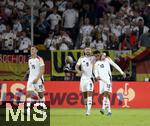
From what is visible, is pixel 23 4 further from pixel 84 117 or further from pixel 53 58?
pixel 84 117

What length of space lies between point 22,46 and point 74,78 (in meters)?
2.58

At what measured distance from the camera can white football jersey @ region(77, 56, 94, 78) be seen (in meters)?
21.2

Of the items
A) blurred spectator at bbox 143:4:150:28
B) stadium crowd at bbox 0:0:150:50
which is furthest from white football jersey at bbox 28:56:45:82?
blurred spectator at bbox 143:4:150:28

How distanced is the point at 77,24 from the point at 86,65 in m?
6.01

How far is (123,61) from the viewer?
2434 cm

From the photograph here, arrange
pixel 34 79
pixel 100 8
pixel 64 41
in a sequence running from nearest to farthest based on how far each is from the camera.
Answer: pixel 34 79
pixel 64 41
pixel 100 8

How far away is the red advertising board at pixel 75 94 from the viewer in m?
24.4

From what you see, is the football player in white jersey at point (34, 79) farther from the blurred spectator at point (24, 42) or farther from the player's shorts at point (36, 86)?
the blurred spectator at point (24, 42)

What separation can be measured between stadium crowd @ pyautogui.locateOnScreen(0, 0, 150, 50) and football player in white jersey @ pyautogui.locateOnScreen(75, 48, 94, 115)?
3746 mm

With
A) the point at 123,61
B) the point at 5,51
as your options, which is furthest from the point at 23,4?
the point at 123,61

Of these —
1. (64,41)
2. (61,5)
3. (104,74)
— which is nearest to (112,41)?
(64,41)

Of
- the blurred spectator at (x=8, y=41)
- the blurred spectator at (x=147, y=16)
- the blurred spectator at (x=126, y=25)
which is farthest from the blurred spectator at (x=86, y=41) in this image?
the blurred spectator at (x=8, y=41)

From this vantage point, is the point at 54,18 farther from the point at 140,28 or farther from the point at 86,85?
the point at 86,85

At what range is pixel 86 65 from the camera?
69.9 feet
